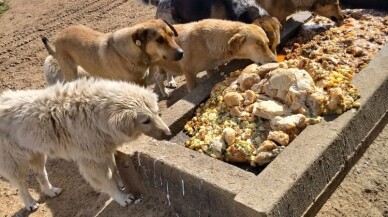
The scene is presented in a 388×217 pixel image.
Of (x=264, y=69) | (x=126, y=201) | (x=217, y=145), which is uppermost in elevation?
(x=264, y=69)

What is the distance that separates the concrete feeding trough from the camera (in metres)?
3.58

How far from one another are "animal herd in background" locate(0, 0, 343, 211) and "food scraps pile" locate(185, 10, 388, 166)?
1.88 ft

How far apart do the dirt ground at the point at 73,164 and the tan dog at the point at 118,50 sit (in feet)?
2.92

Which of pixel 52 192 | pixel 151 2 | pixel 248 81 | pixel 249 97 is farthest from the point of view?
pixel 151 2

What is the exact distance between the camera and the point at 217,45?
18.3 feet

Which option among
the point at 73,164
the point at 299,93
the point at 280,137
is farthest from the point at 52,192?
the point at 299,93

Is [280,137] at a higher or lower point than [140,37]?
lower

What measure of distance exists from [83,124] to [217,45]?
7.02 ft

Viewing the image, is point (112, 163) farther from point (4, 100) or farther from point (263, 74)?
point (263, 74)

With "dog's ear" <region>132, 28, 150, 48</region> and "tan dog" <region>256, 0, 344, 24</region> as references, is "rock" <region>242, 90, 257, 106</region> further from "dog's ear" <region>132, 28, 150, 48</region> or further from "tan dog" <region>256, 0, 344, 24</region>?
"tan dog" <region>256, 0, 344, 24</region>

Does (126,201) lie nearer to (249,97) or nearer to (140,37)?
(249,97)

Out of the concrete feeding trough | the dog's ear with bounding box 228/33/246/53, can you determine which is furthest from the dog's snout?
the concrete feeding trough

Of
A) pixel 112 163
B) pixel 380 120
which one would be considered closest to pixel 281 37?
pixel 380 120

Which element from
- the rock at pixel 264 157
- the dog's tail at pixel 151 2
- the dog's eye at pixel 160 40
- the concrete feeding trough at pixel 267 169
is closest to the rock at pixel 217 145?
→ the concrete feeding trough at pixel 267 169
